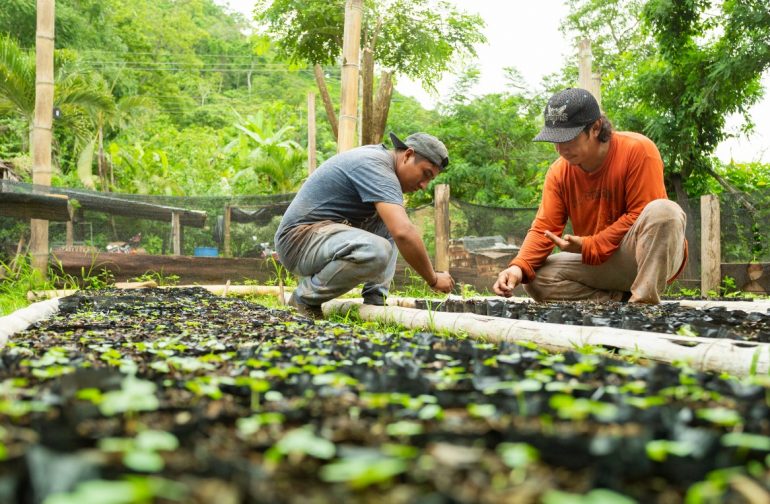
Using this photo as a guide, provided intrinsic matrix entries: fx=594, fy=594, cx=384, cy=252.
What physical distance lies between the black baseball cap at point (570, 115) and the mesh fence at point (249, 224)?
12.0 feet

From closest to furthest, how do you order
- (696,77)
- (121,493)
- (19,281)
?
(121,493) < (19,281) < (696,77)

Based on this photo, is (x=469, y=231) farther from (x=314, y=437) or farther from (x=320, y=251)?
(x=314, y=437)

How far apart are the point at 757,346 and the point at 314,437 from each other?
4.25 ft

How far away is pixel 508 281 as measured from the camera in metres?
3.56

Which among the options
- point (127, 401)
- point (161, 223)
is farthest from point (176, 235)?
point (127, 401)

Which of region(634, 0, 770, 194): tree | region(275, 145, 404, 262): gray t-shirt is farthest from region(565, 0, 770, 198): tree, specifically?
region(275, 145, 404, 262): gray t-shirt

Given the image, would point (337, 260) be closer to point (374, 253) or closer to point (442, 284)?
point (374, 253)

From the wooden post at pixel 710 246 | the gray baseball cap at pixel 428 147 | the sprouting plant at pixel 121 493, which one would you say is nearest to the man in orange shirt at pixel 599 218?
the gray baseball cap at pixel 428 147

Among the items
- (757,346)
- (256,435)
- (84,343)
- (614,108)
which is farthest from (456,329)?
(614,108)

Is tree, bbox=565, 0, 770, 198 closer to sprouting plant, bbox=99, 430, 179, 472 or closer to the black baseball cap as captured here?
the black baseball cap

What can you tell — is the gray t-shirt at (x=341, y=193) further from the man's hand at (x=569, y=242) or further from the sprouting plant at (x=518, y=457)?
the sprouting plant at (x=518, y=457)

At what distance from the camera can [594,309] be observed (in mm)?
3010

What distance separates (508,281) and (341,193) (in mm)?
1156

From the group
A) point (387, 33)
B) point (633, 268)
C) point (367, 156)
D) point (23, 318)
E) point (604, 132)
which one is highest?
point (387, 33)
